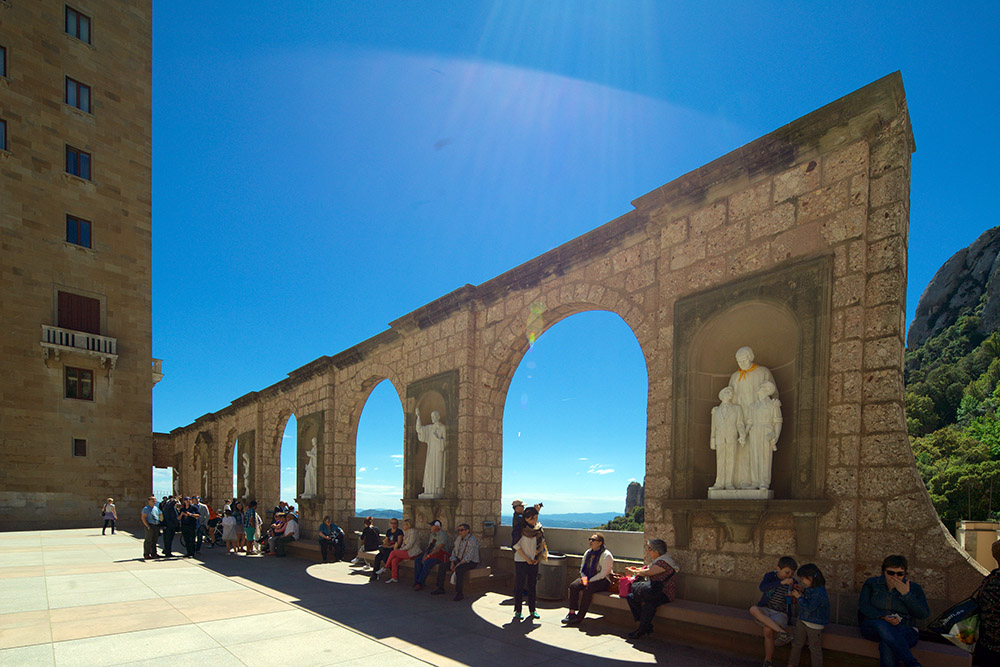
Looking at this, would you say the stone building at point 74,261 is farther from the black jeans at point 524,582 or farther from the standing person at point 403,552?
the black jeans at point 524,582

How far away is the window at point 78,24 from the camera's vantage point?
20297 mm

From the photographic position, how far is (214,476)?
75.3ft

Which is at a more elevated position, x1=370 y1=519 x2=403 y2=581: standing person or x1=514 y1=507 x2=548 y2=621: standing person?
x1=514 y1=507 x2=548 y2=621: standing person

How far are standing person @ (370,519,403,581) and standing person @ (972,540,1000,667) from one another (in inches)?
301

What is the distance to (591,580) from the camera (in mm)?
6352

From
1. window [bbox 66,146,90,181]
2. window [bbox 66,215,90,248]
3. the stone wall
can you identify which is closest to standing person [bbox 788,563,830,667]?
the stone wall

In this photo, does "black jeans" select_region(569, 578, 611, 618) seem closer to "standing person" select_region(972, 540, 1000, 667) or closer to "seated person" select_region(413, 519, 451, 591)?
"seated person" select_region(413, 519, 451, 591)

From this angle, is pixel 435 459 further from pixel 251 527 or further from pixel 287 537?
pixel 251 527

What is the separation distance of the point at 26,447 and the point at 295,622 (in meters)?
18.6

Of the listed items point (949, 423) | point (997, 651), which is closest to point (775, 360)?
point (997, 651)

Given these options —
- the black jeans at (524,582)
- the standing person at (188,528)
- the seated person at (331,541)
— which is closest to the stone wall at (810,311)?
the black jeans at (524,582)

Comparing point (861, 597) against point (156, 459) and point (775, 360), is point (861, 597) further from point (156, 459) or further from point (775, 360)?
point (156, 459)

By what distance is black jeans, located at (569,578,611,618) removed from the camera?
6301 millimetres

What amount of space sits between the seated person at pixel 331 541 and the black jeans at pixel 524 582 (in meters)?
6.24
